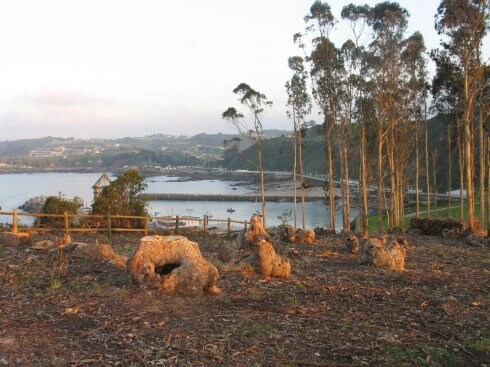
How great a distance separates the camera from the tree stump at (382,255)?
12125 mm

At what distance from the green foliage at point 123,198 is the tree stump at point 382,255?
18082 mm

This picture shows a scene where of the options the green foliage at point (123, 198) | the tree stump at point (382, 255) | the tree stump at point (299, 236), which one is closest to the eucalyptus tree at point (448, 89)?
the tree stump at point (299, 236)

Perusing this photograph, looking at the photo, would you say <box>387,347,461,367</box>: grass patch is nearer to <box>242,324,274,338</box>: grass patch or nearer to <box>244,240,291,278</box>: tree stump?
<box>242,324,274,338</box>: grass patch

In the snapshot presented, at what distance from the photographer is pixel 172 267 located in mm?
8828

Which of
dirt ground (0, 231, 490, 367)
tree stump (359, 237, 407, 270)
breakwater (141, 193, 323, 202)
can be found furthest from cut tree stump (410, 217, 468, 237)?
breakwater (141, 193, 323, 202)

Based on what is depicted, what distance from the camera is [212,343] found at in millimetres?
6082

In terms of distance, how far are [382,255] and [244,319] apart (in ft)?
20.3

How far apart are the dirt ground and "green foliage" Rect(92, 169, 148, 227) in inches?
665

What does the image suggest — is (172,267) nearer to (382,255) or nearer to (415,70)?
(382,255)

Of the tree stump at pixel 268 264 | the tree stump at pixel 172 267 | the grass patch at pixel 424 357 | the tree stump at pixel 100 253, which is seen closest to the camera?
the grass patch at pixel 424 357

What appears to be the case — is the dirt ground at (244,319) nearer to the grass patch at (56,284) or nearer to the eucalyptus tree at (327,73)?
the grass patch at (56,284)

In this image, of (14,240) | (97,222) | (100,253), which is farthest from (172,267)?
(97,222)

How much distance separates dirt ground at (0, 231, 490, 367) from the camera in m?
→ 5.70

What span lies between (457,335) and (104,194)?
81.1ft
